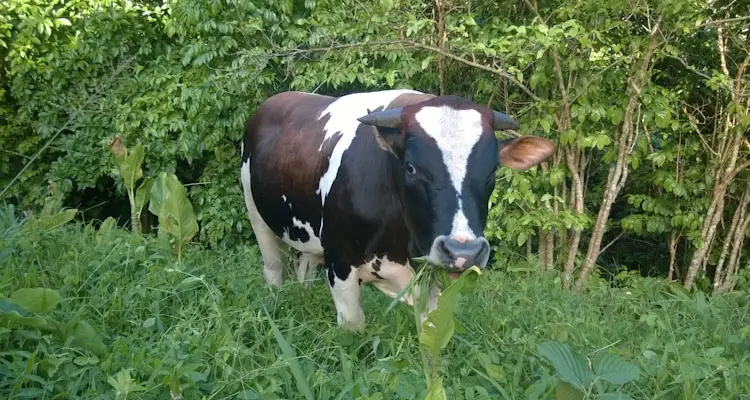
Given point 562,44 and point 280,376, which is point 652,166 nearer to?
point 562,44

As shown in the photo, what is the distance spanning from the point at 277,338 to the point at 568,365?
99 centimetres

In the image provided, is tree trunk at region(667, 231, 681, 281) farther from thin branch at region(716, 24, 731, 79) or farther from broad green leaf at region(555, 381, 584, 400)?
broad green leaf at region(555, 381, 584, 400)

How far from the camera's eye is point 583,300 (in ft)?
14.4

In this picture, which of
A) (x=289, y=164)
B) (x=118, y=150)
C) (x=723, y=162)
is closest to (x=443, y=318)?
(x=289, y=164)

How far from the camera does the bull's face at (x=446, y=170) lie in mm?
2318

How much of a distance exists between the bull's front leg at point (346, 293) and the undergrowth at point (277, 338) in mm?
84

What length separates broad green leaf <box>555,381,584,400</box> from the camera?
2107mm

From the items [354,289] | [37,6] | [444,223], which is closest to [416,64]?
[354,289]

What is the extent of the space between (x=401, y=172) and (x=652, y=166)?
359 cm

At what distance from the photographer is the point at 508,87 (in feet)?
17.8

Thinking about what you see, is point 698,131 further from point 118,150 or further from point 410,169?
point 118,150

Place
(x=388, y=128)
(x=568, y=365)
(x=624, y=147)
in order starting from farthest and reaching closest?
(x=624, y=147) → (x=388, y=128) → (x=568, y=365)

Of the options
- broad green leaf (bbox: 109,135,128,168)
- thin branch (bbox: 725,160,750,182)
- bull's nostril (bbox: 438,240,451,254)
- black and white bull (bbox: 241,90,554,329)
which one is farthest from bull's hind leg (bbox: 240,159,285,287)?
thin branch (bbox: 725,160,750,182)

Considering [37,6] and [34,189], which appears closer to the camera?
[37,6]
